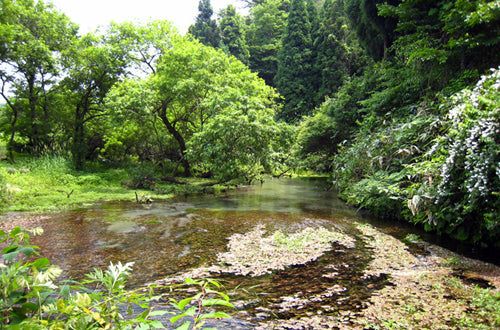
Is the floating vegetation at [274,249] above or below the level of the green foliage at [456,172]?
below

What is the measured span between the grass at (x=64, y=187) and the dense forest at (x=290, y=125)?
4.28 feet

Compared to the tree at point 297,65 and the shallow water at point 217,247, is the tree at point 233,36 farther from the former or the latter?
the shallow water at point 217,247

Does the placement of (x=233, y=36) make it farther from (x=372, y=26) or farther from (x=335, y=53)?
(x=372, y=26)

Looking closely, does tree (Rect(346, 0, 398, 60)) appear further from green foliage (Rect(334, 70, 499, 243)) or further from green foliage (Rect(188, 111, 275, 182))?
green foliage (Rect(334, 70, 499, 243))

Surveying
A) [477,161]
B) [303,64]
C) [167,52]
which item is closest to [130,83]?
[167,52]

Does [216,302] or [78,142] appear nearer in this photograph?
[216,302]

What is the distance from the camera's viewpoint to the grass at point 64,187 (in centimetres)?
999

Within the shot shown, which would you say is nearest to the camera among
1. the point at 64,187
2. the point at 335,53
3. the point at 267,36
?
the point at 64,187

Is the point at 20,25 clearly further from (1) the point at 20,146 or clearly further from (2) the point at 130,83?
(1) the point at 20,146

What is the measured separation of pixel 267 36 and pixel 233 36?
248 inches

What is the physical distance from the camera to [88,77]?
17.0 m

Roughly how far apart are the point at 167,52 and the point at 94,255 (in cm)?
1282

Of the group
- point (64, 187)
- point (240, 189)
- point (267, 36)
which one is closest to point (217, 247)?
point (64, 187)

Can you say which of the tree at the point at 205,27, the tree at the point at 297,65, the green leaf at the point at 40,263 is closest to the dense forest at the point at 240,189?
the green leaf at the point at 40,263
